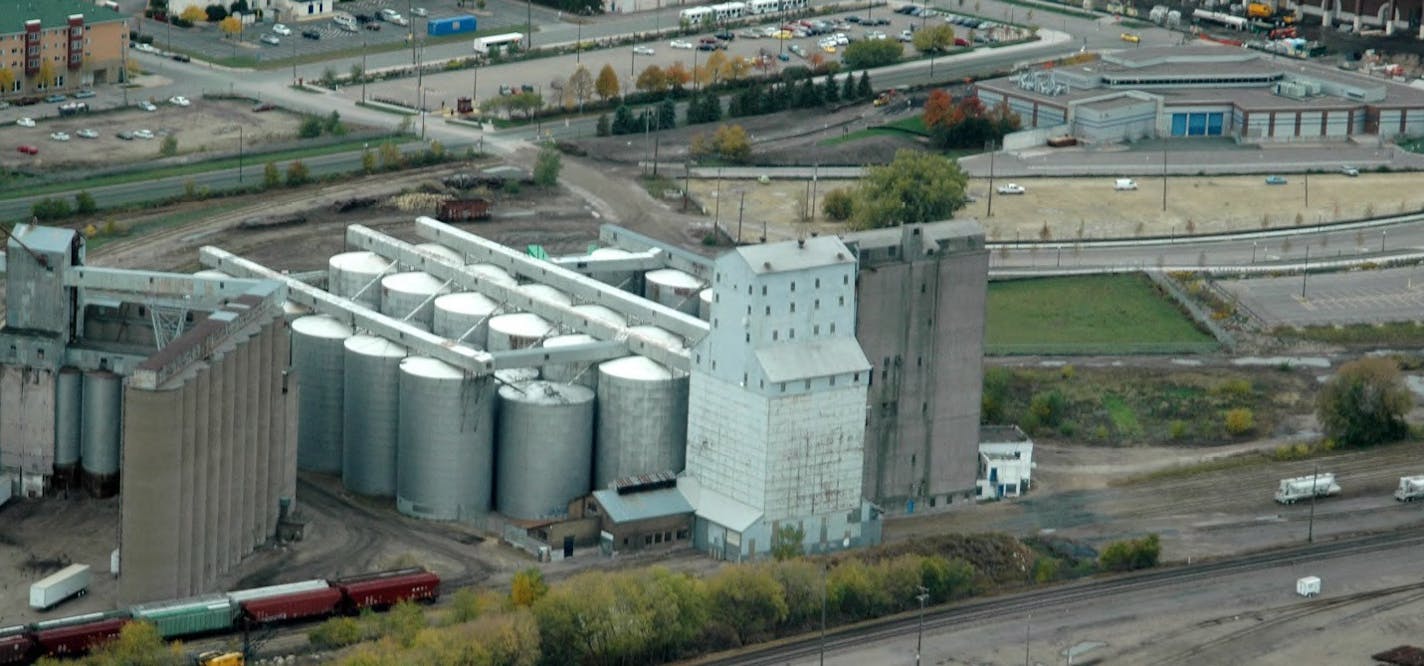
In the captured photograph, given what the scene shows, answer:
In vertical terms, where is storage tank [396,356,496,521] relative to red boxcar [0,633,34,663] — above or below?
above

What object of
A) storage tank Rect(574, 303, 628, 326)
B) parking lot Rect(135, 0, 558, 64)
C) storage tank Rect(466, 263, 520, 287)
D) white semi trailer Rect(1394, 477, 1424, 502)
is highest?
storage tank Rect(466, 263, 520, 287)

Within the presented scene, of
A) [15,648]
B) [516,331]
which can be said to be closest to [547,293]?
[516,331]

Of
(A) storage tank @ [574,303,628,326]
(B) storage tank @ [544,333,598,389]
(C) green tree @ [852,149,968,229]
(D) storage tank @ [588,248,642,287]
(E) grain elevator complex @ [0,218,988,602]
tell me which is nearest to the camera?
(E) grain elevator complex @ [0,218,988,602]

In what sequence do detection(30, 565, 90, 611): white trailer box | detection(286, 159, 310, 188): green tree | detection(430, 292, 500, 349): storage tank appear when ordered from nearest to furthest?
detection(30, 565, 90, 611): white trailer box, detection(430, 292, 500, 349): storage tank, detection(286, 159, 310, 188): green tree

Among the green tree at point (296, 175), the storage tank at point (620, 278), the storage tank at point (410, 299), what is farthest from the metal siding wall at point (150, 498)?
the green tree at point (296, 175)

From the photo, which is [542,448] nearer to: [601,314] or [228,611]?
[601,314]

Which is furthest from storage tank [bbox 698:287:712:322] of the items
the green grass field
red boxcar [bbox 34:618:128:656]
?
red boxcar [bbox 34:618:128:656]

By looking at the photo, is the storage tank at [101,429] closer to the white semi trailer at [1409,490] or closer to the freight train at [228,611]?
the freight train at [228,611]

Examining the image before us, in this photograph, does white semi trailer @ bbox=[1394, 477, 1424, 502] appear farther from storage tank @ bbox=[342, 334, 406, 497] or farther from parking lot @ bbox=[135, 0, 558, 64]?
parking lot @ bbox=[135, 0, 558, 64]
